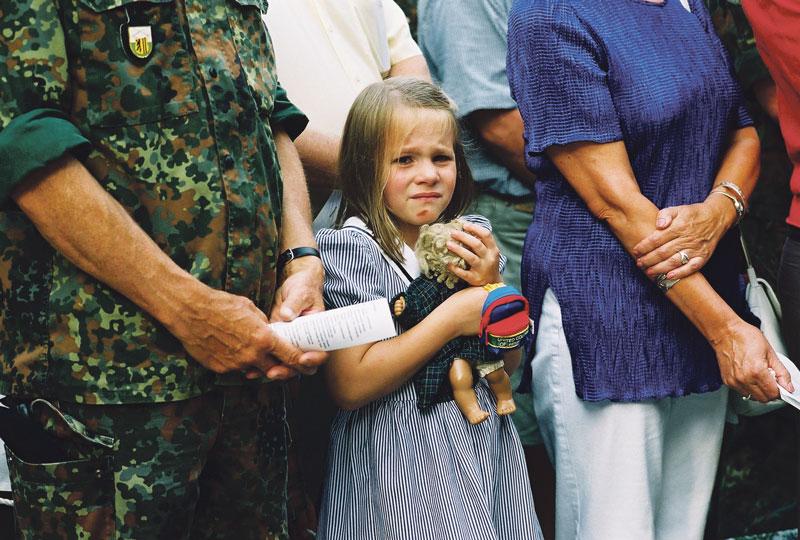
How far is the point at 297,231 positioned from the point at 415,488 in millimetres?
549

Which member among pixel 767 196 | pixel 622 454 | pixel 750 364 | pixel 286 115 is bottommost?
pixel 767 196

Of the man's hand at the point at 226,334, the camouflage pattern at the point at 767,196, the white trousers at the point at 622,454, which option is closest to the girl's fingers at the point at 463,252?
the white trousers at the point at 622,454

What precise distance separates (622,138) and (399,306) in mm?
575

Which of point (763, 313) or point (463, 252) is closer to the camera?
point (463, 252)

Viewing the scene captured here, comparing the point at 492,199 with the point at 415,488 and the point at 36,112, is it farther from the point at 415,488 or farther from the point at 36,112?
the point at 36,112

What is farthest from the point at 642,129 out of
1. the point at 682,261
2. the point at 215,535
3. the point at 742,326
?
the point at 215,535

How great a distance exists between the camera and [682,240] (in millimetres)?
1803

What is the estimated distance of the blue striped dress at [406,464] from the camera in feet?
5.56

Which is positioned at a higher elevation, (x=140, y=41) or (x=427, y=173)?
(x=140, y=41)

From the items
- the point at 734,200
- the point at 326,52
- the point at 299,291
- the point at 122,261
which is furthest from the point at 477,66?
the point at 122,261

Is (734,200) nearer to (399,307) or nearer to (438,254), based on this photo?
(438,254)

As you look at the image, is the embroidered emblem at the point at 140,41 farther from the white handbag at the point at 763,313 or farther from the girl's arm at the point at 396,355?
the white handbag at the point at 763,313

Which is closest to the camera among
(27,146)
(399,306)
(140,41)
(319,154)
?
(27,146)

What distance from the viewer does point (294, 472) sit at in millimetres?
1878
